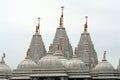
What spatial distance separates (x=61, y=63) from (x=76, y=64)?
2.82 meters

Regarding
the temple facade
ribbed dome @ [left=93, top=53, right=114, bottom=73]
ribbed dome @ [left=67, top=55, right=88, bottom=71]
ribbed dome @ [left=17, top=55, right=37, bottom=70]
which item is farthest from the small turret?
ribbed dome @ [left=93, top=53, right=114, bottom=73]

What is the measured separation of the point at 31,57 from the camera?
275 ft

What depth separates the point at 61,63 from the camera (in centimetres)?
7406

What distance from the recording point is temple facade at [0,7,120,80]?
7294 centimetres

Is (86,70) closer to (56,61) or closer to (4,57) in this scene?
(56,61)

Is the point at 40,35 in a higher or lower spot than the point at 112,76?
higher

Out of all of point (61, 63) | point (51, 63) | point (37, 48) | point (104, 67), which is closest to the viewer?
point (51, 63)

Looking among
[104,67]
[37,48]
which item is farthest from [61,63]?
[37,48]

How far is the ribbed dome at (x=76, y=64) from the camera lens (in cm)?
7525

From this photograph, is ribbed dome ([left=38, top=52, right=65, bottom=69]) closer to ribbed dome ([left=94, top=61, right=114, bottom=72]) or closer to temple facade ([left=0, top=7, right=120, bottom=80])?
temple facade ([left=0, top=7, right=120, bottom=80])

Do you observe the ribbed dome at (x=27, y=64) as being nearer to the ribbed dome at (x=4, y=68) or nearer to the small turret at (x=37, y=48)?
the ribbed dome at (x=4, y=68)

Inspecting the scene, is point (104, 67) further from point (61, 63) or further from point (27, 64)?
point (27, 64)

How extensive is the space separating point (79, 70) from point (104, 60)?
5092 mm

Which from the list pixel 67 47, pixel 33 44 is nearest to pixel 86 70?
pixel 67 47
